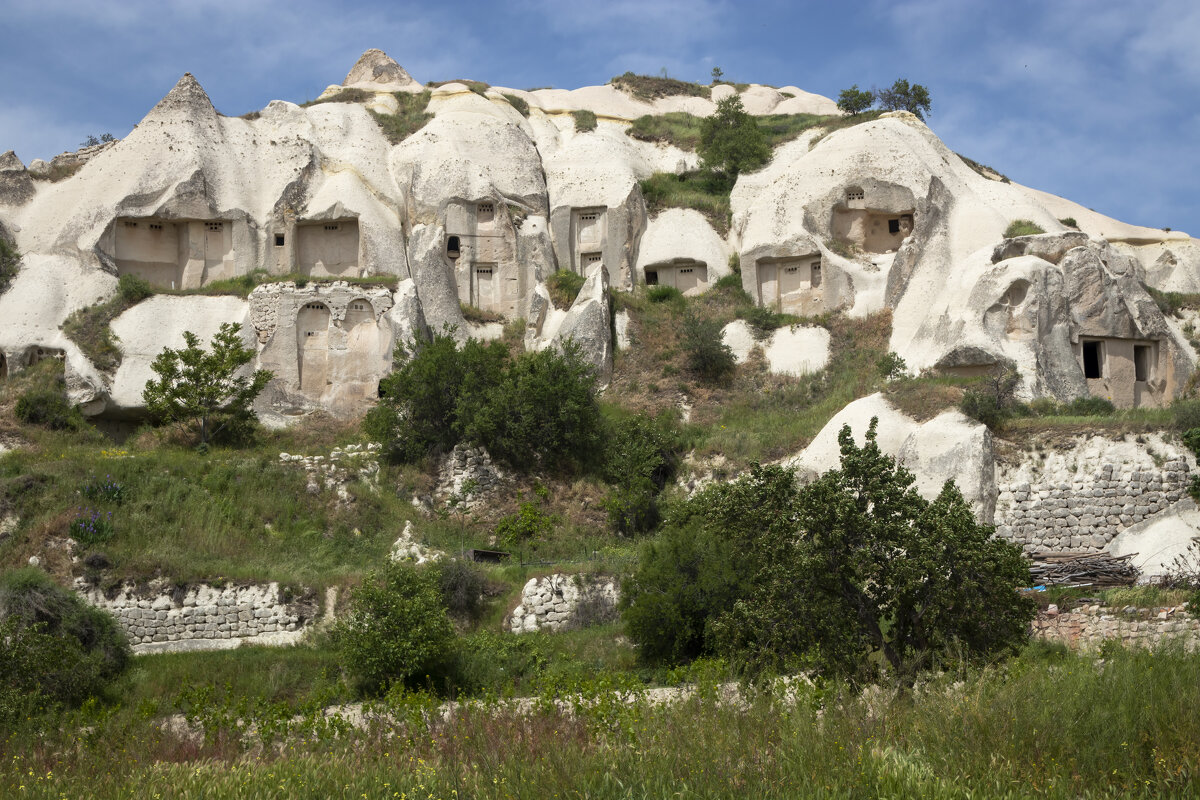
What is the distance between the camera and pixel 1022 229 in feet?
104

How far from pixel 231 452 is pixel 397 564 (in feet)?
30.6

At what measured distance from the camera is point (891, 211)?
34.7m

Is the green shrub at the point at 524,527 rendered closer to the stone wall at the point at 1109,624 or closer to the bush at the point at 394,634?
the bush at the point at 394,634

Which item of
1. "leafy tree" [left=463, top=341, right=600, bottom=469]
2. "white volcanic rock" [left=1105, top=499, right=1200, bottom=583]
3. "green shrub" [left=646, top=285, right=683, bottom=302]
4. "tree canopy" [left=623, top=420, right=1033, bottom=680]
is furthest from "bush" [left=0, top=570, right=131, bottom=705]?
"green shrub" [left=646, top=285, right=683, bottom=302]

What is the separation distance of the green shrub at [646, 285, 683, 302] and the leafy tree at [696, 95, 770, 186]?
6.49m

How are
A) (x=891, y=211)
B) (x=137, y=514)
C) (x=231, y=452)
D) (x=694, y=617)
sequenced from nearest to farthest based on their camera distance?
(x=694, y=617) → (x=137, y=514) → (x=231, y=452) → (x=891, y=211)

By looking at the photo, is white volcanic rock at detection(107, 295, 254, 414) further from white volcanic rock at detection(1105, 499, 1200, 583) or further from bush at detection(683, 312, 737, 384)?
white volcanic rock at detection(1105, 499, 1200, 583)

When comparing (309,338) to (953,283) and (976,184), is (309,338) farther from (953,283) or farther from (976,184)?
(976,184)

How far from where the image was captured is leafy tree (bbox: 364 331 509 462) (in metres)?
25.3

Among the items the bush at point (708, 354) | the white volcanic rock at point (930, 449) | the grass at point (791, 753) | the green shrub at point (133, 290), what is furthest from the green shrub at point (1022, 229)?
the green shrub at point (133, 290)

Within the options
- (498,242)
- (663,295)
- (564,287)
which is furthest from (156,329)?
(663,295)

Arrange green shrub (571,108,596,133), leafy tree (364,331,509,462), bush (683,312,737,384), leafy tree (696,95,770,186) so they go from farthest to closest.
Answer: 1. green shrub (571,108,596,133)
2. leafy tree (696,95,770,186)
3. bush (683,312,737,384)
4. leafy tree (364,331,509,462)

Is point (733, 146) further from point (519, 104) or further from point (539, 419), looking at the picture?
point (539, 419)

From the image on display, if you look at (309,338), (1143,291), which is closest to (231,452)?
(309,338)
